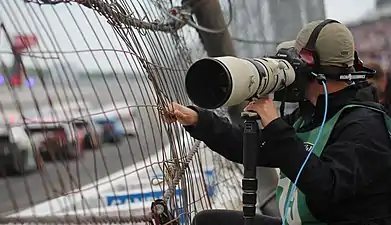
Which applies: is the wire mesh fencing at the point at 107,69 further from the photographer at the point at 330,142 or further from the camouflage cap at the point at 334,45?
the camouflage cap at the point at 334,45

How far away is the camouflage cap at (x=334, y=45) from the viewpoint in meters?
1.73

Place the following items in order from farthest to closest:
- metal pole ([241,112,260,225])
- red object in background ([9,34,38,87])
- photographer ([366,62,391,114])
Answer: photographer ([366,62,391,114])
red object in background ([9,34,38,87])
metal pole ([241,112,260,225])

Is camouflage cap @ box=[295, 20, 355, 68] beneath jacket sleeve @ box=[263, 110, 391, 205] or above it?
above

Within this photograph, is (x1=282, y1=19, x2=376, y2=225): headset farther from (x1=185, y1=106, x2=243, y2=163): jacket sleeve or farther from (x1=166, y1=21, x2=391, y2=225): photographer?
(x1=185, y1=106, x2=243, y2=163): jacket sleeve

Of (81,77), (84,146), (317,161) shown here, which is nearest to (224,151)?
(317,161)

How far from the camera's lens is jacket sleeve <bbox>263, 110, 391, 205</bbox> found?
1552mm

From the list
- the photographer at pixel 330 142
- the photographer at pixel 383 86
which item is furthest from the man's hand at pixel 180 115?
the photographer at pixel 383 86

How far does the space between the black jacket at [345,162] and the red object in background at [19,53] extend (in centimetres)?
75

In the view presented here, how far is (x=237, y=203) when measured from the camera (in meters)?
3.17

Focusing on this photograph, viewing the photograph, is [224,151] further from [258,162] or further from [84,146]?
[84,146]

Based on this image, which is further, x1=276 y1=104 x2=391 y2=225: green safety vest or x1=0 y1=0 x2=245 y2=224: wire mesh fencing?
x1=0 y1=0 x2=245 y2=224: wire mesh fencing

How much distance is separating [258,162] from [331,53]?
0.37m

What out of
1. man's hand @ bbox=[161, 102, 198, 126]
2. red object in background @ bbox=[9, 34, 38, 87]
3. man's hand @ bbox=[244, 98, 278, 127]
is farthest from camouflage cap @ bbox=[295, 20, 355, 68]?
red object in background @ bbox=[9, 34, 38, 87]

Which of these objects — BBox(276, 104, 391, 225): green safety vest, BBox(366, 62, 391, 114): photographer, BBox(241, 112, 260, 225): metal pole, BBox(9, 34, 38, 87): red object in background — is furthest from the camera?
BBox(366, 62, 391, 114): photographer
